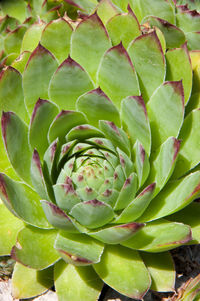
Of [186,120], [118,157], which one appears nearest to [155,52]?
[186,120]

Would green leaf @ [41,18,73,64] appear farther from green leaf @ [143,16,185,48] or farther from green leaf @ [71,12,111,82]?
green leaf @ [143,16,185,48]

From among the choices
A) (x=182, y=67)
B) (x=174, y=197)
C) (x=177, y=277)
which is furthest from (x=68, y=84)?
(x=177, y=277)

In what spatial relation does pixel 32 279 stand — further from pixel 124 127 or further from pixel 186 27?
pixel 186 27

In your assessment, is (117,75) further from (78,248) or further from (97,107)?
(78,248)

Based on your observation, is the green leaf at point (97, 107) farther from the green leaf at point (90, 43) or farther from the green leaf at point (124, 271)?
the green leaf at point (124, 271)

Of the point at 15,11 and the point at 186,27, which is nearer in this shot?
the point at 186,27
